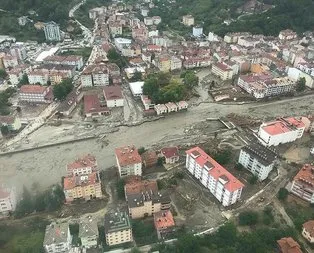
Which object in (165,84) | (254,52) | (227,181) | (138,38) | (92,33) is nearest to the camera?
(227,181)

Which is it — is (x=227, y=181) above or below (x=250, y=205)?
above

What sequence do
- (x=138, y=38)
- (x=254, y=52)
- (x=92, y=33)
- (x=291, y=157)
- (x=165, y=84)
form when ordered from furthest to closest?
(x=92, y=33)
(x=138, y=38)
(x=254, y=52)
(x=165, y=84)
(x=291, y=157)

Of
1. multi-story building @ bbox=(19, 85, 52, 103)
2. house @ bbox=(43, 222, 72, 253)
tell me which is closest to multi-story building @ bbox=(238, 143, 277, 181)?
house @ bbox=(43, 222, 72, 253)

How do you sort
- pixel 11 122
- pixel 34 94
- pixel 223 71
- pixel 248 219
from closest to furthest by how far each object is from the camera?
pixel 248 219 < pixel 11 122 < pixel 34 94 < pixel 223 71

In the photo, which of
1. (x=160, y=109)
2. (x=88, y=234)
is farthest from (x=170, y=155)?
(x=88, y=234)

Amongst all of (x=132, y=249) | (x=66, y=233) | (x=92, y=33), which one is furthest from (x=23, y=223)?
(x=92, y=33)

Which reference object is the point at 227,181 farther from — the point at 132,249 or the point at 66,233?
the point at 66,233

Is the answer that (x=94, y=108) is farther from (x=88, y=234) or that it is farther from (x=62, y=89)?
(x=88, y=234)
